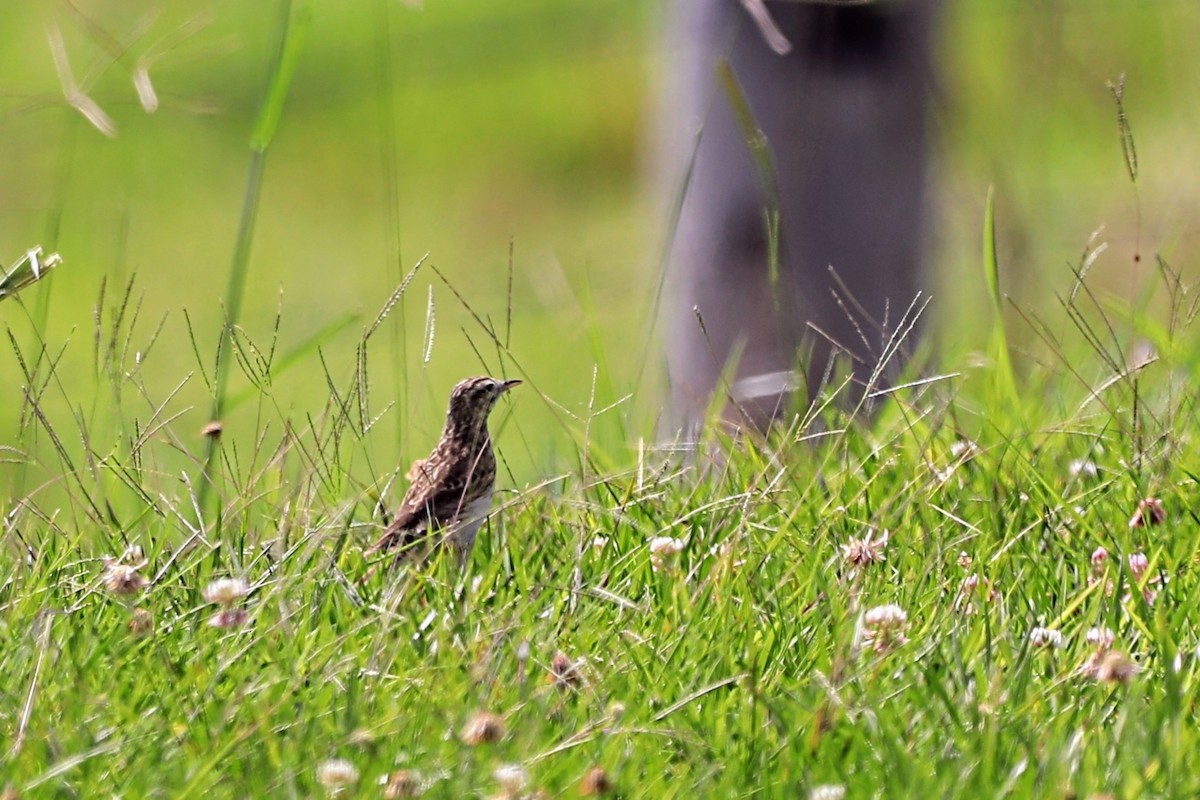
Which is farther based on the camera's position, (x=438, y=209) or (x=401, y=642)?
(x=438, y=209)

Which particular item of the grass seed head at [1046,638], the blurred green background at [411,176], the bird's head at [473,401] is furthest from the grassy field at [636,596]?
the blurred green background at [411,176]

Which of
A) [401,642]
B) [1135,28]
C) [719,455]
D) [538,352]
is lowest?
[538,352]

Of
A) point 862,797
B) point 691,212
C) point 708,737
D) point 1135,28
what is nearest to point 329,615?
point 708,737

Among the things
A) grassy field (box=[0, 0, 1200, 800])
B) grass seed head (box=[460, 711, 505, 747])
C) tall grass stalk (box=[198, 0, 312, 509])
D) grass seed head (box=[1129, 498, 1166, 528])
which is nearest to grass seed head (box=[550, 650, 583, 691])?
grassy field (box=[0, 0, 1200, 800])

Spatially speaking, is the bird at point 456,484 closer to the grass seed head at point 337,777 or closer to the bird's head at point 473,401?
the bird's head at point 473,401

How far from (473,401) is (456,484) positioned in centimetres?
31

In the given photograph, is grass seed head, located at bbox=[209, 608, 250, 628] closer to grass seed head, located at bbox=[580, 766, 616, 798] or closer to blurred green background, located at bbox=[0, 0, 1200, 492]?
grass seed head, located at bbox=[580, 766, 616, 798]

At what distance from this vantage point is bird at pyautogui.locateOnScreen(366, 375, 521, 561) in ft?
11.7

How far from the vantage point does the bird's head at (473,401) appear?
4258mm

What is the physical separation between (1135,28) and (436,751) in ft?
47.6

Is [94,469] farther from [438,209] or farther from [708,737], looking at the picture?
[438,209]

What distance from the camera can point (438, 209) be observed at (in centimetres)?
1764

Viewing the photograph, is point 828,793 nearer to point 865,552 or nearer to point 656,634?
point 656,634

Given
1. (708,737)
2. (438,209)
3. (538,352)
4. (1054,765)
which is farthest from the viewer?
(438,209)
